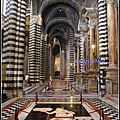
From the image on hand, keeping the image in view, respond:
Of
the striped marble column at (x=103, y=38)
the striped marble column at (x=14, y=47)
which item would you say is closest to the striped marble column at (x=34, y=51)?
the striped marble column at (x=14, y=47)

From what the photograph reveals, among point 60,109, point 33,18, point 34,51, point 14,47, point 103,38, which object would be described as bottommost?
point 60,109

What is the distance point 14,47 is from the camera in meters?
11.1

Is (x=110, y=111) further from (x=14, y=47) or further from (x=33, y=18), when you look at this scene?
(x=33, y=18)

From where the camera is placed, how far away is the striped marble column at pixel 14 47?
1080 centimetres

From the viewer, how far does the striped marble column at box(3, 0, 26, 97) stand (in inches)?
425

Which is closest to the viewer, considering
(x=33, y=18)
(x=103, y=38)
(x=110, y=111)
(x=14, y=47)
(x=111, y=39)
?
(x=110, y=111)

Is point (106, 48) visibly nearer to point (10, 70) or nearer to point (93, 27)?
point (93, 27)

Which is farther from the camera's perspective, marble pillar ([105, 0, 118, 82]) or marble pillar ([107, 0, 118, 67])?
marble pillar ([107, 0, 118, 67])

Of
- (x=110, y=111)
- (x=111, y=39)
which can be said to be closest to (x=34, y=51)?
(x=111, y=39)

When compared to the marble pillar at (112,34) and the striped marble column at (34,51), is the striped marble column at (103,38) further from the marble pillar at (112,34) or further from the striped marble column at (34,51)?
the striped marble column at (34,51)

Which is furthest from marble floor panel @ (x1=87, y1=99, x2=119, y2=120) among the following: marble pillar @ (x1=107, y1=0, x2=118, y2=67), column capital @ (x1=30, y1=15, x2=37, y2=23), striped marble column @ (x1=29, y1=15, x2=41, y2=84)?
column capital @ (x1=30, y1=15, x2=37, y2=23)

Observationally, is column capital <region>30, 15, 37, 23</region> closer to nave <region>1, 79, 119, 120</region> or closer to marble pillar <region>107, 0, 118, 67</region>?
marble pillar <region>107, 0, 118, 67</region>

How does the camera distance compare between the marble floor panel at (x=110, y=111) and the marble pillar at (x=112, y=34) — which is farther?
Result: the marble pillar at (x=112, y=34)

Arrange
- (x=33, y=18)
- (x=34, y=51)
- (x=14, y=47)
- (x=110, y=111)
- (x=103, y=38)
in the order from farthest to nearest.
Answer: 1. (x=33, y=18)
2. (x=34, y=51)
3. (x=103, y=38)
4. (x=14, y=47)
5. (x=110, y=111)
